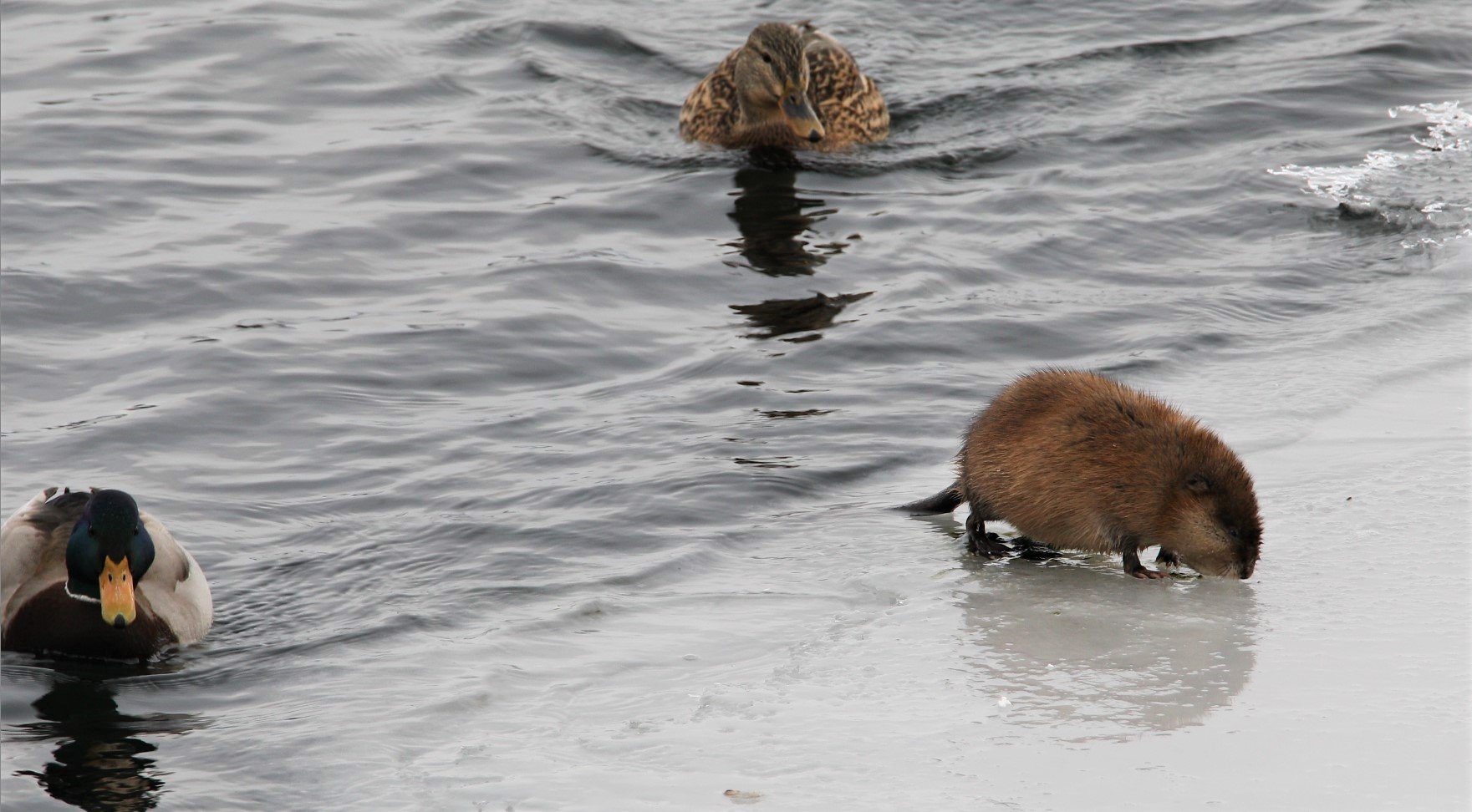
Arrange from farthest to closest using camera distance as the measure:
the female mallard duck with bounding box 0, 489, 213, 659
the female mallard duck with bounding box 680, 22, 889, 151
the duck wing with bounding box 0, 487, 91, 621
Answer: the female mallard duck with bounding box 680, 22, 889, 151 < the duck wing with bounding box 0, 487, 91, 621 < the female mallard duck with bounding box 0, 489, 213, 659

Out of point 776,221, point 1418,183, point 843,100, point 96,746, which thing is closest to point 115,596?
point 96,746

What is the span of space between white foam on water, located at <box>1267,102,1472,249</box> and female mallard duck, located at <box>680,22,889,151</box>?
9.96 ft

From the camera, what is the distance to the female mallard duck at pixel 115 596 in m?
6.07

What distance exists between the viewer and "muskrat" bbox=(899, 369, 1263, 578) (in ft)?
17.8

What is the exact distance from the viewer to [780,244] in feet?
Answer: 35.0

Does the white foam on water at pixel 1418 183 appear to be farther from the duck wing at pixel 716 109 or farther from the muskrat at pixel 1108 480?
the muskrat at pixel 1108 480

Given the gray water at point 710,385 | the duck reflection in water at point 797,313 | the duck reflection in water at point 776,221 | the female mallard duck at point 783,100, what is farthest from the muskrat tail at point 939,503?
the female mallard duck at point 783,100

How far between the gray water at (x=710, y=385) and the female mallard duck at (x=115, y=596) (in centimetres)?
12

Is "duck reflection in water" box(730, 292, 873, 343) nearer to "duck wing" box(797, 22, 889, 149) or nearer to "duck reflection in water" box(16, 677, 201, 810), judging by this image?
"duck wing" box(797, 22, 889, 149)

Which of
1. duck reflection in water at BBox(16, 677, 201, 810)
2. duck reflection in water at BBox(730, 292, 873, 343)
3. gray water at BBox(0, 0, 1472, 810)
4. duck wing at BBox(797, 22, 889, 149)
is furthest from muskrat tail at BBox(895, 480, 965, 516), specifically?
duck wing at BBox(797, 22, 889, 149)

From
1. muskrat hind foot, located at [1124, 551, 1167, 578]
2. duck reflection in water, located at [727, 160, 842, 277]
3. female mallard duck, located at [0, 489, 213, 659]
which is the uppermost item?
duck reflection in water, located at [727, 160, 842, 277]

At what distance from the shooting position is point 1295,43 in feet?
48.2

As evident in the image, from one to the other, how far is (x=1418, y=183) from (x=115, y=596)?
8.58 meters

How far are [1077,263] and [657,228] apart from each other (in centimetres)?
265
